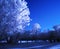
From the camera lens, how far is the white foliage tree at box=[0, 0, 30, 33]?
2920cm

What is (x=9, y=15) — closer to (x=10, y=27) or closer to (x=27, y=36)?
(x=10, y=27)

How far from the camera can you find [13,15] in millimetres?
30703

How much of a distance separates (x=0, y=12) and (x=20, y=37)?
26.2 feet

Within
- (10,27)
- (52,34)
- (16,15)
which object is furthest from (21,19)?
(52,34)

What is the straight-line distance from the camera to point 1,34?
98.3ft

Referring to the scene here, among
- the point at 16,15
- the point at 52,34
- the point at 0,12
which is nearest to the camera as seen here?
the point at 0,12

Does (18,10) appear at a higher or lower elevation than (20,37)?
higher

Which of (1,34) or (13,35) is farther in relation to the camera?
(13,35)

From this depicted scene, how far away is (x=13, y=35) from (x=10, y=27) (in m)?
2.83

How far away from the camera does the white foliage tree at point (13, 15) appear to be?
1150 inches

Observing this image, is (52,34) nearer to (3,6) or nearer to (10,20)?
(10,20)

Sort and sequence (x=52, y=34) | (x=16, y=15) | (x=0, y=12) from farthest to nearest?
(x=52, y=34)
(x=16, y=15)
(x=0, y=12)

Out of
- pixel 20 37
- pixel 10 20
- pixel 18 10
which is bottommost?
pixel 20 37

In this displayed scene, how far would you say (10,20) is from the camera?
29.9 m
